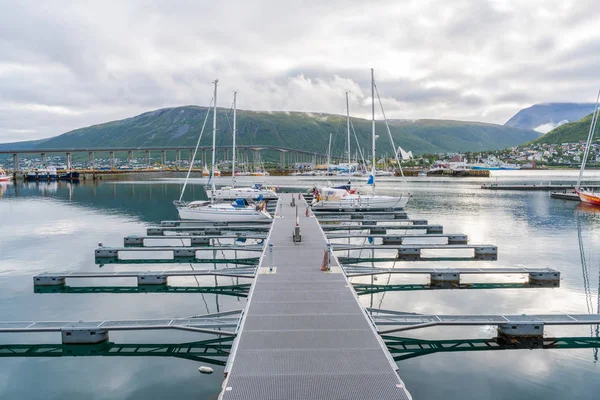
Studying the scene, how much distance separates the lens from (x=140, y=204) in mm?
62094

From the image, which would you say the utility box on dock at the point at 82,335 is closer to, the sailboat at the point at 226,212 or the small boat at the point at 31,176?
the sailboat at the point at 226,212

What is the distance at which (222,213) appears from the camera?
127ft

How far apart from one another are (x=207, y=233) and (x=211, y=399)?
25.3 m

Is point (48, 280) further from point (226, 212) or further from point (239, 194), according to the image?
point (239, 194)

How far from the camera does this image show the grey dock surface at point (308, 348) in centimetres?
854

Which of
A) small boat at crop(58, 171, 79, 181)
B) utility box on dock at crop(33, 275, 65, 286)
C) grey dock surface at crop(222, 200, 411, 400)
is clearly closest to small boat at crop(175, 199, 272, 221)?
utility box on dock at crop(33, 275, 65, 286)

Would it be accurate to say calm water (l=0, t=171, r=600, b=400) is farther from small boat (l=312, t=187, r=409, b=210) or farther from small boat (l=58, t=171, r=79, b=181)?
small boat (l=58, t=171, r=79, b=181)

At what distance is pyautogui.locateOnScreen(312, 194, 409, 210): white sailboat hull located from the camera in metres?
46.7

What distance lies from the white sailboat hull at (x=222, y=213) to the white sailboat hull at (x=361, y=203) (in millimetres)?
9783

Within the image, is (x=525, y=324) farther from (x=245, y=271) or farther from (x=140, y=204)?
(x=140, y=204)

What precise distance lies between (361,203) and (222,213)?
16751 millimetres

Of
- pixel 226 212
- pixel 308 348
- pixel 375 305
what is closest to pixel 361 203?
pixel 226 212

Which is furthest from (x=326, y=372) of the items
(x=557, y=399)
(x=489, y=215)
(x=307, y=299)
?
(x=489, y=215)

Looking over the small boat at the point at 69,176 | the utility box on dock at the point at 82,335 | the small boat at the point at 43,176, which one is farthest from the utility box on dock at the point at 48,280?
the small boat at the point at 43,176
